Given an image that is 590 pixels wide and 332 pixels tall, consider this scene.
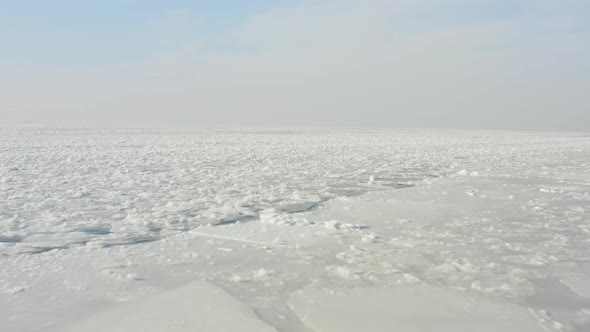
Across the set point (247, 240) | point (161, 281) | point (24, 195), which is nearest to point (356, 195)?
point (247, 240)

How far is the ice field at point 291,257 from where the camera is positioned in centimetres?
256

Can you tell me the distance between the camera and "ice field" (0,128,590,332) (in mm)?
2561

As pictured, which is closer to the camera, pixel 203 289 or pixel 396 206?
pixel 203 289

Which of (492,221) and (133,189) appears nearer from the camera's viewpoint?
(492,221)

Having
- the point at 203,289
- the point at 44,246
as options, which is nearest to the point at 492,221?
the point at 203,289

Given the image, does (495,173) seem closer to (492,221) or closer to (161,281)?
(492,221)

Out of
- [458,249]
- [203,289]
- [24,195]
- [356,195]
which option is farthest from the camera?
[356,195]

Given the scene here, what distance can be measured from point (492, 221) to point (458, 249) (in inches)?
55.1

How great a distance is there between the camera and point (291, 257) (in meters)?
3.70

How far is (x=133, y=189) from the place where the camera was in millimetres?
7117

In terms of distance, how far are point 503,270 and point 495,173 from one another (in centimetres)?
722

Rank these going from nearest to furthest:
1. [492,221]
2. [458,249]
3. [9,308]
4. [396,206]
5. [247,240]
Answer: [9,308] → [458,249] → [247,240] → [492,221] → [396,206]

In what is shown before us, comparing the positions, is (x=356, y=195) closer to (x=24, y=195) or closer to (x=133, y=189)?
(x=133, y=189)

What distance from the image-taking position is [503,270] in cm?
337
